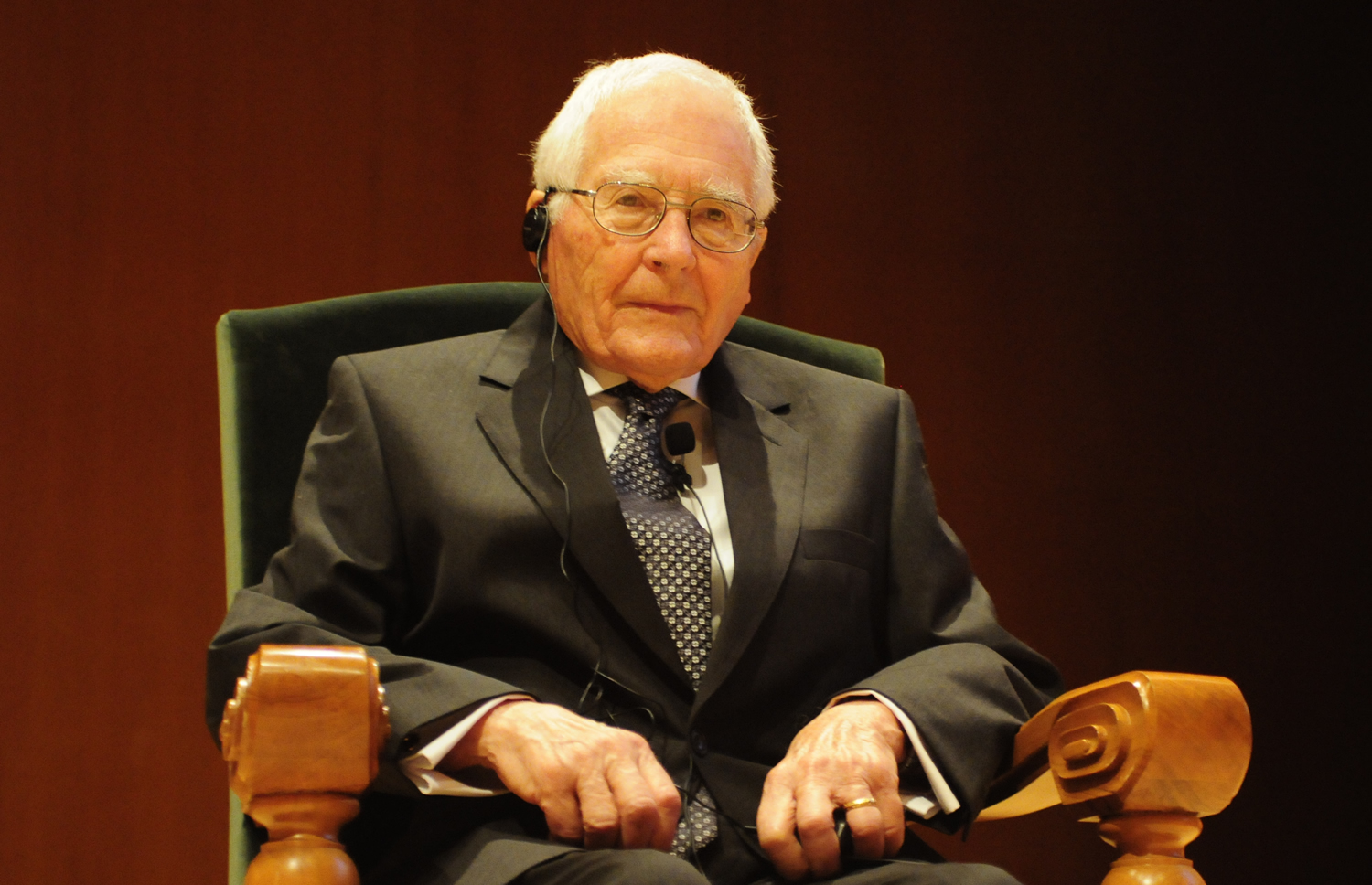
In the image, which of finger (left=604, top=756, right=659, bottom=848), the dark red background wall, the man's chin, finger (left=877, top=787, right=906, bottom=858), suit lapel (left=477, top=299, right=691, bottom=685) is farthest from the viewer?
the dark red background wall

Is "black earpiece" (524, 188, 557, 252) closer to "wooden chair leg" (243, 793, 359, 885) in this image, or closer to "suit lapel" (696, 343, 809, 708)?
"suit lapel" (696, 343, 809, 708)

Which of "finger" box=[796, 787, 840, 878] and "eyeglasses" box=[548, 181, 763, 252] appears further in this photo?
"eyeglasses" box=[548, 181, 763, 252]

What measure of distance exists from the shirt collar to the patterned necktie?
0.23 feet

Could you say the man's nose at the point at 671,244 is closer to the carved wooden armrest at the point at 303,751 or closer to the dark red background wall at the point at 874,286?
the carved wooden armrest at the point at 303,751

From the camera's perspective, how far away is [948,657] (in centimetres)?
132

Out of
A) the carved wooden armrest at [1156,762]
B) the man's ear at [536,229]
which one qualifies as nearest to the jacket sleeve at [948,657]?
the carved wooden armrest at [1156,762]

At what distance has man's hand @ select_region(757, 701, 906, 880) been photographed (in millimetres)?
1112

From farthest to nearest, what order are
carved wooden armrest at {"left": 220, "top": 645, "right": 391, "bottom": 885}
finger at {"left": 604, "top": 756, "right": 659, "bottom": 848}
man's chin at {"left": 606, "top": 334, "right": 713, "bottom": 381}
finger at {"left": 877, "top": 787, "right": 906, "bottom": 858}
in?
man's chin at {"left": 606, "top": 334, "right": 713, "bottom": 381}, finger at {"left": 877, "top": 787, "right": 906, "bottom": 858}, finger at {"left": 604, "top": 756, "right": 659, "bottom": 848}, carved wooden armrest at {"left": 220, "top": 645, "right": 391, "bottom": 885}

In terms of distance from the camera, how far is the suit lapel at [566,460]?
1275 mm

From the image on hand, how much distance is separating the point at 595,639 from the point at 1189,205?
1939 millimetres

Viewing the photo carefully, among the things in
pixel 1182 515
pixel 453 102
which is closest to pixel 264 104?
pixel 453 102

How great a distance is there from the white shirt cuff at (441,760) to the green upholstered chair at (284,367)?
1.55ft

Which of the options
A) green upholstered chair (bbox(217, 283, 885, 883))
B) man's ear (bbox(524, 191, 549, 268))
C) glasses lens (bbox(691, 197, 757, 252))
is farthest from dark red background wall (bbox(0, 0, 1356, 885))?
glasses lens (bbox(691, 197, 757, 252))

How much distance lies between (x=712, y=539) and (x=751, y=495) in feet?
0.26
